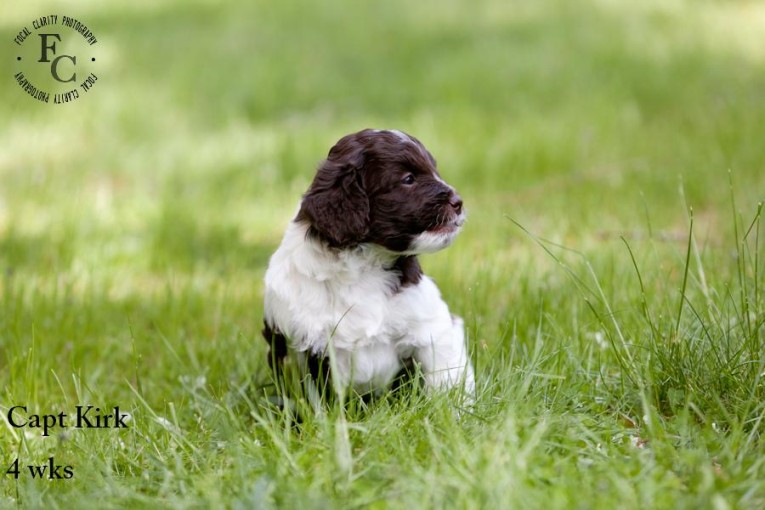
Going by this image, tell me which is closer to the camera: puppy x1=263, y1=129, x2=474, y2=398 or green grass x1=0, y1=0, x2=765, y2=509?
green grass x1=0, y1=0, x2=765, y2=509

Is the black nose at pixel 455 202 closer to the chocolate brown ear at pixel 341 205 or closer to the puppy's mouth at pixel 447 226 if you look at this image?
the puppy's mouth at pixel 447 226

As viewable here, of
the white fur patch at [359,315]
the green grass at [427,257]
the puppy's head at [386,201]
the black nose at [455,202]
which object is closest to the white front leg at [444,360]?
the white fur patch at [359,315]

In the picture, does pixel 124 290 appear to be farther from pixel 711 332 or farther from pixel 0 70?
pixel 0 70

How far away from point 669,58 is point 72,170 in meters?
6.17

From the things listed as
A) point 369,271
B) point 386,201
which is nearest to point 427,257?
point 369,271

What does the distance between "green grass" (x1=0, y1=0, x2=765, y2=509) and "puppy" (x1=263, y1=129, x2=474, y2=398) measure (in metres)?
0.25

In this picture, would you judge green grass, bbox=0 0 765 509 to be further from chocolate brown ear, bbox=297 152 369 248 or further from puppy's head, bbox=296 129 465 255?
chocolate brown ear, bbox=297 152 369 248

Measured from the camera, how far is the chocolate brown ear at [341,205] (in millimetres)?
3445

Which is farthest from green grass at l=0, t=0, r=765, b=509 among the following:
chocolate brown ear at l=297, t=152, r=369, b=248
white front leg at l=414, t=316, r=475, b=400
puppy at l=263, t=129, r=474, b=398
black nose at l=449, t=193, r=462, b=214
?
chocolate brown ear at l=297, t=152, r=369, b=248

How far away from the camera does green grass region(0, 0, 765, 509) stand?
278 cm

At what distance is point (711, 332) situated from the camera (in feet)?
11.3

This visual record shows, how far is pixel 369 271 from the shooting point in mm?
3574

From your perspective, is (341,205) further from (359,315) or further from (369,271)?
(359,315)

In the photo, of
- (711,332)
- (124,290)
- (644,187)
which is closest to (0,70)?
(124,290)
